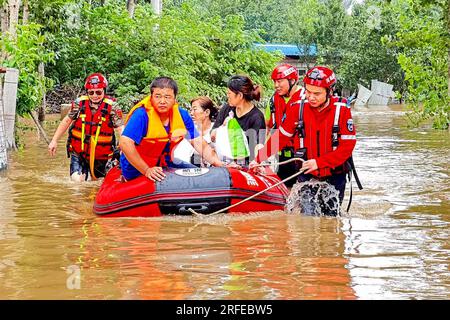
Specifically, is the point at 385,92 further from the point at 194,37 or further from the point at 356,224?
the point at 356,224

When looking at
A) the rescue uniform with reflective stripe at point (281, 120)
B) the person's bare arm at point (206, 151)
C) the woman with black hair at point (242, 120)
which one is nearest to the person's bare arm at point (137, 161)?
the person's bare arm at point (206, 151)

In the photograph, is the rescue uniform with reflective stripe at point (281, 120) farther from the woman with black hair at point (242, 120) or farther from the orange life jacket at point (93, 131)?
the orange life jacket at point (93, 131)

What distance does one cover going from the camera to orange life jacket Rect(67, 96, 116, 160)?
11281mm

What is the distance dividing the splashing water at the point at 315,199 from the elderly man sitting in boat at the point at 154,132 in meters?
1.22

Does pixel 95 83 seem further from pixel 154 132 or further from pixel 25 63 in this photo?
pixel 25 63

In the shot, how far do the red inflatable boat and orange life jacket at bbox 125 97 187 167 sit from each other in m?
0.24

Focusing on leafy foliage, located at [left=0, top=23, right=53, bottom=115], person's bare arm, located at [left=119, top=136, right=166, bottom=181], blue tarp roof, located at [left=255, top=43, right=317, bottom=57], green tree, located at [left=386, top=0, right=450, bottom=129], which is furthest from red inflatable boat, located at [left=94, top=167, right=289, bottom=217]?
blue tarp roof, located at [left=255, top=43, right=317, bottom=57]

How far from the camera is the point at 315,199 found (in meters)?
8.95

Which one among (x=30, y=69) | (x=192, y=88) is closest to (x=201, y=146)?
(x=30, y=69)

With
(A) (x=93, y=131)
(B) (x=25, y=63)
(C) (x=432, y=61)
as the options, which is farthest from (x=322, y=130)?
(C) (x=432, y=61)

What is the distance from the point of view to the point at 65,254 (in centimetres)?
737

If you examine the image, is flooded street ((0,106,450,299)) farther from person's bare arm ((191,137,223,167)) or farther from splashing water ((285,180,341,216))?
Answer: person's bare arm ((191,137,223,167))

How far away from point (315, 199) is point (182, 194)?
4.04 feet

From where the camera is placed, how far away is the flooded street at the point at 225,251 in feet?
20.2
